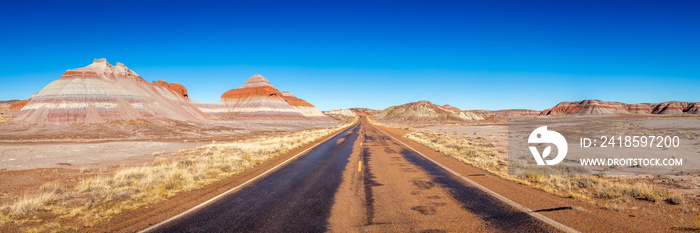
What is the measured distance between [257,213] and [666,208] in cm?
811

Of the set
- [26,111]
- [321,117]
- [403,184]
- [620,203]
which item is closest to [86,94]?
[26,111]

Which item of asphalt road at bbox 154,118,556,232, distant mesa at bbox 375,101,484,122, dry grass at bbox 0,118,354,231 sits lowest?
dry grass at bbox 0,118,354,231

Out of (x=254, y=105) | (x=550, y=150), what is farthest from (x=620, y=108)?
(x=550, y=150)

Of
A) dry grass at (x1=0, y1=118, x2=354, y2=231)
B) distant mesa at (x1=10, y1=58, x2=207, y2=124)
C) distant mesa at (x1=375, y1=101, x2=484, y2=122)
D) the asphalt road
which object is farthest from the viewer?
distant mesa at (x1=375, y1=101, x2=484, y2=122)

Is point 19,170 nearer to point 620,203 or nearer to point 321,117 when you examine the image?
point 620,203

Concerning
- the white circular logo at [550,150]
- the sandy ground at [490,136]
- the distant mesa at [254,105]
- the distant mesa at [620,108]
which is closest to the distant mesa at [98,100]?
the distant mesa at [254,105]

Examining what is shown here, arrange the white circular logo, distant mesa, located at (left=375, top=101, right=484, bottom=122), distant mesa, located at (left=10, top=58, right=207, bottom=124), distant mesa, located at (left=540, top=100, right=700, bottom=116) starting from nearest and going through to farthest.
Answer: the white circular logo
distant mesa, located at (left=10, top=58, right=207, bottom=124)
distant mesa, located at (left=375, top=101, right=484, bottom=122)
distant mesa, located at (left=540, top=100, right=700, bottom=116)

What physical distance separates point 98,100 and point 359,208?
226 feet

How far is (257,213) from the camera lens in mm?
5867

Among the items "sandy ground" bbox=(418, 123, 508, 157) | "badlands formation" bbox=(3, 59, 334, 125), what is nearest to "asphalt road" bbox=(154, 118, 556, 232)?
"sandy ground" bbox=(418, 123, 508, 157)

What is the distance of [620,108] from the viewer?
159 metres

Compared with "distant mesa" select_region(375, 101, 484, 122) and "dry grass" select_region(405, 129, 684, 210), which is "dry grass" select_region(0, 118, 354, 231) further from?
"distant mesa" select_region(375, 101, 484, 122)

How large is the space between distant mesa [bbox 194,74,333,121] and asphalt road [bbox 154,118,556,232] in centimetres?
8911

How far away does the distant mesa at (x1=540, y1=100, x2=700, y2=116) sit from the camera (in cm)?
13760
